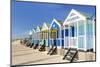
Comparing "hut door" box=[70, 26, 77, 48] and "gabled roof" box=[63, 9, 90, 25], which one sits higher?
"gabled roof" box=[63, 9, 90, 25]

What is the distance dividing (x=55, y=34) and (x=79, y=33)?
0.32m

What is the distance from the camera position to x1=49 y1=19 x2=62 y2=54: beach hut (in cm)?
246

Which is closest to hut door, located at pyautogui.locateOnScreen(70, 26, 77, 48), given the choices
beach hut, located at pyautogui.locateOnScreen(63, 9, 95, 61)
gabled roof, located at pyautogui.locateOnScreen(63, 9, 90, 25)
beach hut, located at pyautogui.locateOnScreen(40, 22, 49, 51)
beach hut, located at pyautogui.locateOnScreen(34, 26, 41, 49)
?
beach hut, located at pyautogui.locateOnScreen(63, 9, 95, 61)

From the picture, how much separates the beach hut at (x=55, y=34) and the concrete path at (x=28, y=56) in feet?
0.42

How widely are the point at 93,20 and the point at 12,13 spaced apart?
108cm

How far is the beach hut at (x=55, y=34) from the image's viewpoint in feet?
8.07

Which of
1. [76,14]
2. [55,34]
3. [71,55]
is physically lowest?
[71,55]

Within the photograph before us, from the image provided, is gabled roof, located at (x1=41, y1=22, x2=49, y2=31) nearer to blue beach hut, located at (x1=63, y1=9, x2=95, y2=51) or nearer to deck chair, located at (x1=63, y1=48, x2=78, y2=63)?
blue beach hut, located at (x1=63, y1=9, x2=95, y2=51)

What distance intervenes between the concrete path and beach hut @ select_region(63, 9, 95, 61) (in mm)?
249

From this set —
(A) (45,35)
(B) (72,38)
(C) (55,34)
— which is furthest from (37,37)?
(B) (72,38)

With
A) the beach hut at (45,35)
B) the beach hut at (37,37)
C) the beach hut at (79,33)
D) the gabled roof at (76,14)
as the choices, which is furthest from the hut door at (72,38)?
the beach hut at (37,37)

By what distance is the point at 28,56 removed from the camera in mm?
2363

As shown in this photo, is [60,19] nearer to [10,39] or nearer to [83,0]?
[83,0]

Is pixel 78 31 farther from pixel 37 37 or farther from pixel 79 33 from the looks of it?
pixel 37 37
